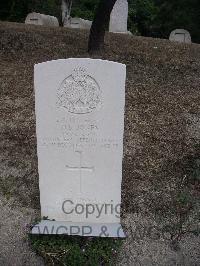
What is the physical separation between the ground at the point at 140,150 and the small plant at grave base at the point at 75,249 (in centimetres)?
10

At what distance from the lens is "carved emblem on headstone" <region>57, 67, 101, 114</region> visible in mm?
3895

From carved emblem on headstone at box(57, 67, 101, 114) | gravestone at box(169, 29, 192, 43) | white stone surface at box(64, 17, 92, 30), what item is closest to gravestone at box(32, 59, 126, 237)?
carved emblem on headstone at box(57, 67, 101, 114)

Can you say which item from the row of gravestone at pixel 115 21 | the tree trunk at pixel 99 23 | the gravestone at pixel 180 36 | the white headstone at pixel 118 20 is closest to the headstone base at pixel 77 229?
the tree trunk at pixel 99 23

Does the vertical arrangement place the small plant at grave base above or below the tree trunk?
below

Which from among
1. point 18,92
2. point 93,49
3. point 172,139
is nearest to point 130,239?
point 172,139

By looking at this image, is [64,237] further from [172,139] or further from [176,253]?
[172,139]

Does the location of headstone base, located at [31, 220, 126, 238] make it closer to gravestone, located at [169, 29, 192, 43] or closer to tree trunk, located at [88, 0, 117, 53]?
tree trunk, located at [88, 0, 117, 53]

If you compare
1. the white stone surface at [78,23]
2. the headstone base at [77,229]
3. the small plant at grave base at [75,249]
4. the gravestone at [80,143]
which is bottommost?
the small plant at grave base at [75,249]

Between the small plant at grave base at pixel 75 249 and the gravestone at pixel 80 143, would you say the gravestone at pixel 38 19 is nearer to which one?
the gravestone at pixel 80 143

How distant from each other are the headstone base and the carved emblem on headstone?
102cm

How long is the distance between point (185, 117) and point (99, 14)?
2588 millimetres

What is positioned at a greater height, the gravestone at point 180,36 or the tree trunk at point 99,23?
the tree trunk at point 99,23

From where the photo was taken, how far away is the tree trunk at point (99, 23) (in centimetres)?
802

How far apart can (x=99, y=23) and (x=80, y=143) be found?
4.47 m
